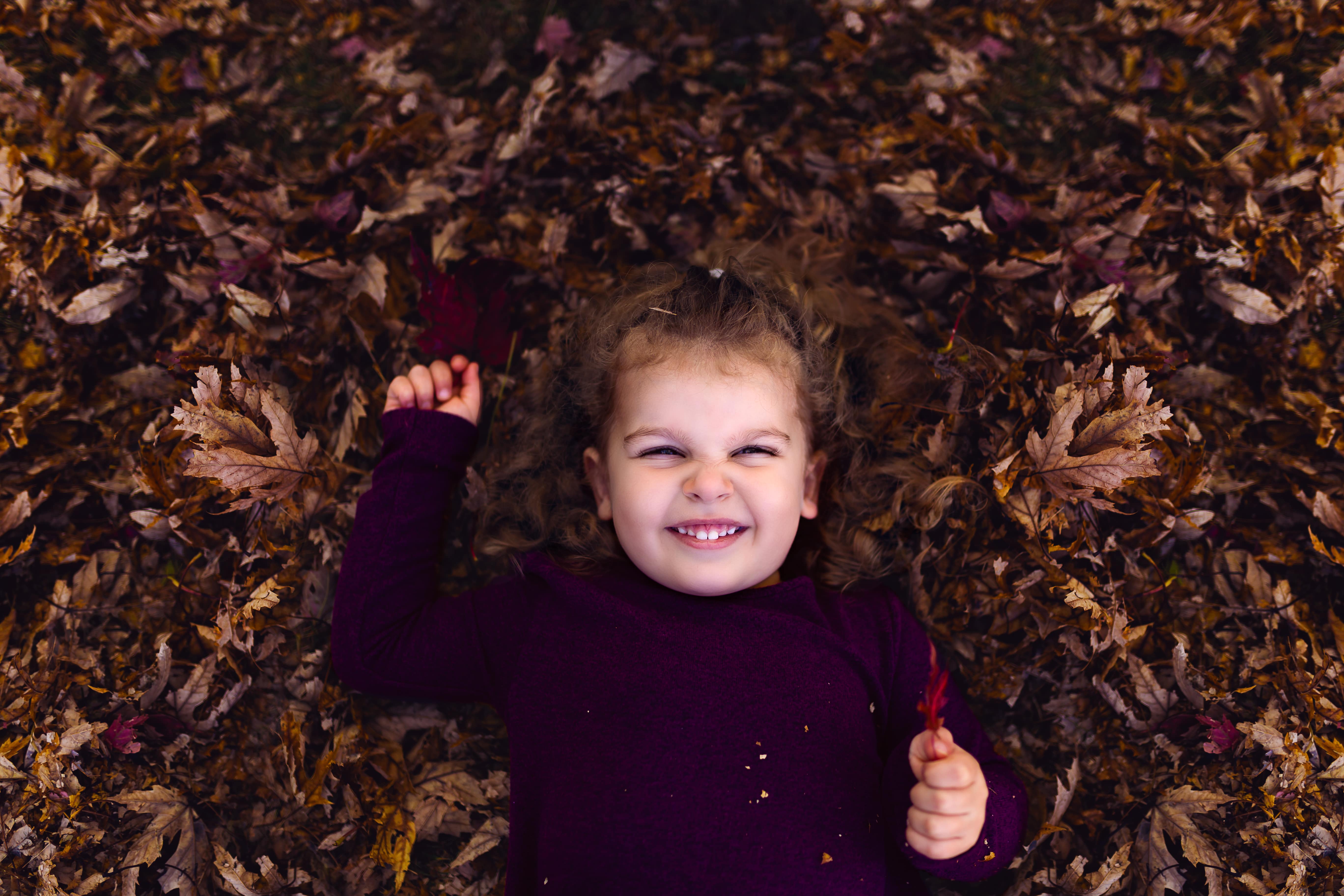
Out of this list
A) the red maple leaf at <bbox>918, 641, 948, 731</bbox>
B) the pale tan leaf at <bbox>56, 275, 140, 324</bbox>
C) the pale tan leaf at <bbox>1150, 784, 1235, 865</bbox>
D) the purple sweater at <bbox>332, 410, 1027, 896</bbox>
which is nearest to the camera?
the red maple leaf at <bbox>918, 641, 948, 731</bbox>

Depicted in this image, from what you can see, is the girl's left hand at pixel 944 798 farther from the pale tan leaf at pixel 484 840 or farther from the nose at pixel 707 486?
the pale tan leaf at pixel 484 840

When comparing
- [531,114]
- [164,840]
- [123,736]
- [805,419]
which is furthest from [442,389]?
[164,840]

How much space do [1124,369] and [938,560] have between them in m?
0.58

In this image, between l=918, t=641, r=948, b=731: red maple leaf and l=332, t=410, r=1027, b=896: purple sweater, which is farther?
l=332, t=410, r=1027, b=896: purple sweater

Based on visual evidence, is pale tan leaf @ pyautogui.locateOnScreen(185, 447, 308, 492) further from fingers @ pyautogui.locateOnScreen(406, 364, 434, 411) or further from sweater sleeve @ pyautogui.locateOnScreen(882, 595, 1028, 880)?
sweater sleeve @ pyautogui.locateOnScreen(882, 595, 1028, 880)

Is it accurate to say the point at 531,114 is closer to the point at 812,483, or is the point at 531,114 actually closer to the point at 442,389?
the point at 442,389

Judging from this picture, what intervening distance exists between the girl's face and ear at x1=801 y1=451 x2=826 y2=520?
128 millimetres

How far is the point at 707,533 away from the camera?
1557 mm

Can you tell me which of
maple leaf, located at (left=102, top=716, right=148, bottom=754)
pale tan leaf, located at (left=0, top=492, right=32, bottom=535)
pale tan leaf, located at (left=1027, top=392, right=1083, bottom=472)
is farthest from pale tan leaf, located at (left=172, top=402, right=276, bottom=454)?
pale tan leaf, located at (left=1027, top=392, right=1083, bottom=472)

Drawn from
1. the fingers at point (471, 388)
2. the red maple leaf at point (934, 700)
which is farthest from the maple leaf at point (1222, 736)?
the fingers at point (471, 388)

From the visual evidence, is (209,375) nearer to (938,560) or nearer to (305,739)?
(305,739)

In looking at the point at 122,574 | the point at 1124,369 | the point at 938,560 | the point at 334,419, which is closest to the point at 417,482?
the point at 334,419

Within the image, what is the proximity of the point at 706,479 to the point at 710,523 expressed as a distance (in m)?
0.10

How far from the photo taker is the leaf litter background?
1.67m
